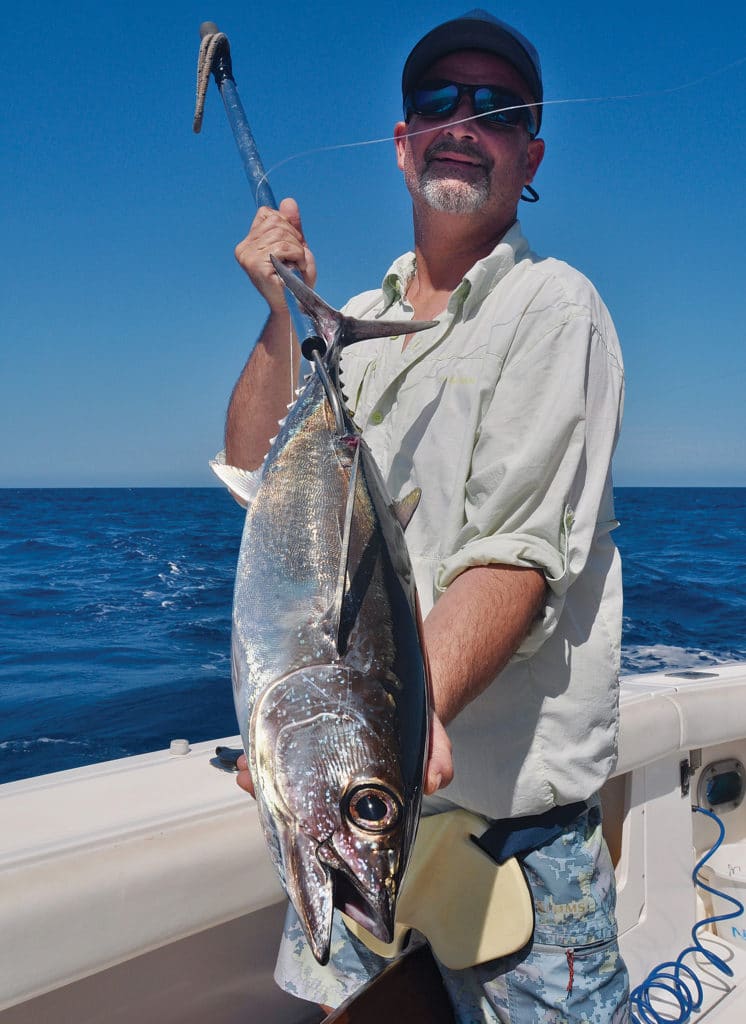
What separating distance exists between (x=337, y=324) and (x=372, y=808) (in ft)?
2.70

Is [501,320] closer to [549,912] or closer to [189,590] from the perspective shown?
[549,912]

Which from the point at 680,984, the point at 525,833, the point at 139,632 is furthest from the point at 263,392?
the point at 139,632

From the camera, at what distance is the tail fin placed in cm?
144

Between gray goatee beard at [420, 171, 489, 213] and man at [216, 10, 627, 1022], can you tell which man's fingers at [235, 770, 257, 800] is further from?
gray goatee beard at [420, 171, 489, 213]

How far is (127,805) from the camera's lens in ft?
6.81

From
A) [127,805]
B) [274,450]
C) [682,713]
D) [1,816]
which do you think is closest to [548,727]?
[274,450]

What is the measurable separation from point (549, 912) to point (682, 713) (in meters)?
1.71

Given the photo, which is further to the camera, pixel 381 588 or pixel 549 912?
pixel 549 912

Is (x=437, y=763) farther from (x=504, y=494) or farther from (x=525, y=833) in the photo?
(x=525, y=833)

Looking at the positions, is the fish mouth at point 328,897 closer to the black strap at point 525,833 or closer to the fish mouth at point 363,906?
the fish mouth at point 363,906

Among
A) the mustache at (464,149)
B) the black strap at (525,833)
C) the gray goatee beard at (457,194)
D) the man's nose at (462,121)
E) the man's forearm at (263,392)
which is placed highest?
the man's nose at (462,121)

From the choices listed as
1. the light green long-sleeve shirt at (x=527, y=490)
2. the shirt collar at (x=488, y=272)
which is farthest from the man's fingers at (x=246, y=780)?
the shirt collar at (x=488, y=272)

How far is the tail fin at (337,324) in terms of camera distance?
56.6 inches

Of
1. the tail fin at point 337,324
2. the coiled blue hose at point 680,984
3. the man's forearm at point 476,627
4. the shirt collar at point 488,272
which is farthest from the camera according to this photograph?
the coiled blue hose at point 680,984
